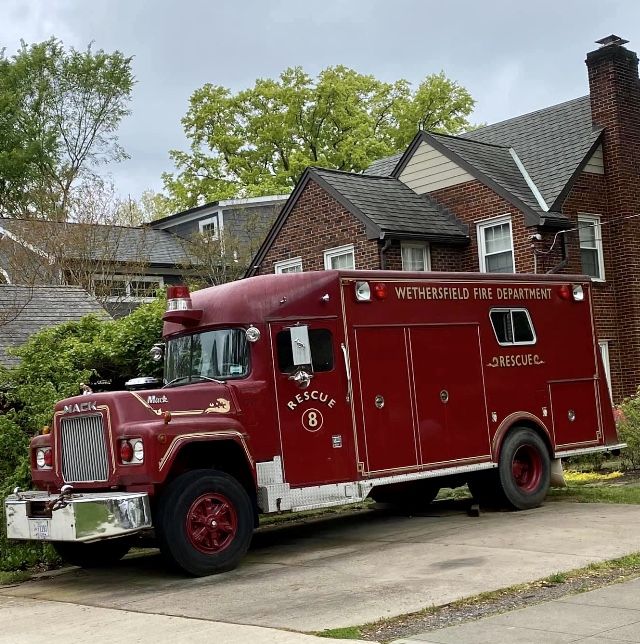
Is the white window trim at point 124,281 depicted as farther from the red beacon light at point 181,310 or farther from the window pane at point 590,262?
the red beacon light at point 181,310

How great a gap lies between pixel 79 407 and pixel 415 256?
12.9 meters

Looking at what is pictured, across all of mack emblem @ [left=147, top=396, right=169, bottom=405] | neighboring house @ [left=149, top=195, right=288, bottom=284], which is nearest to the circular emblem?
mack emblem @ [left=147, top=396, right=169, bottom=405]

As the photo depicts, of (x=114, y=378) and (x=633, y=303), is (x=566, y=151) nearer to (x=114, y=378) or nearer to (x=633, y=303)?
(x=633, y=303)

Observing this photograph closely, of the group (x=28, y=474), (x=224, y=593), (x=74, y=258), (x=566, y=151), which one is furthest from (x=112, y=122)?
(x=224, y=593)

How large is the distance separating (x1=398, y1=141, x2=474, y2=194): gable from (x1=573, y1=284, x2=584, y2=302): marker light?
8.99m

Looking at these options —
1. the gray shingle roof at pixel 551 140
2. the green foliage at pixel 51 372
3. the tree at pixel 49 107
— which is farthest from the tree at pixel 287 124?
the green foliage at pixel 51 372

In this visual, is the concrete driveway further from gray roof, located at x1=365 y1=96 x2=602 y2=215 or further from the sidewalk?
gray roof, located at x1=365 y1=96 x2=602 y2=215

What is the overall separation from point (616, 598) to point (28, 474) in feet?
22.6

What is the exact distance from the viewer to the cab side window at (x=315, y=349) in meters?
10.5

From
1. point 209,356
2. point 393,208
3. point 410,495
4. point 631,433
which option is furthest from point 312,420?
point 393,208

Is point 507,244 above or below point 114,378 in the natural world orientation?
above

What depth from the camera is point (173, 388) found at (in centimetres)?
1030

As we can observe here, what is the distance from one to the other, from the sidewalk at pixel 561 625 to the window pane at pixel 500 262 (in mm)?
14427

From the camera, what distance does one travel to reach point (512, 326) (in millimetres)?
12695
